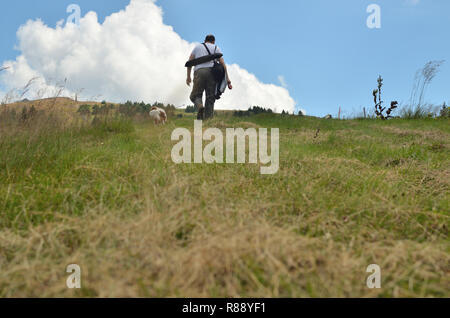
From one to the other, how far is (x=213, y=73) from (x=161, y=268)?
5.11 meters

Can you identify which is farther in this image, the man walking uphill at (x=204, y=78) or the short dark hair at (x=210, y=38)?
the short dark hair at (x=210, y=38)

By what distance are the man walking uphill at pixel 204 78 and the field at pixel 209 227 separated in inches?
131

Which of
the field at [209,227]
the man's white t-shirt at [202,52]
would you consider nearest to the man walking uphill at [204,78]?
the man's white t-shirt at [202,52]

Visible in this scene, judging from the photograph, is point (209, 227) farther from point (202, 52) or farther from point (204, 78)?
point (202, 52)

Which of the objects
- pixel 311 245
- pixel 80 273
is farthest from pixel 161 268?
pixel 311 245

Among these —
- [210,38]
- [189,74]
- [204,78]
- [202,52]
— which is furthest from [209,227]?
[210,38]

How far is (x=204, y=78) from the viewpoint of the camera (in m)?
5.81

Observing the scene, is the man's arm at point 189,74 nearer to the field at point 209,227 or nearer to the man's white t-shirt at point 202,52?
the man's white t-shirt at point 202,52

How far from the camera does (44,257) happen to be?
140 cm

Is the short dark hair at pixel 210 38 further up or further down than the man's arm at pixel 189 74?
further up

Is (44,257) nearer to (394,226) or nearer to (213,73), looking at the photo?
(394,226)

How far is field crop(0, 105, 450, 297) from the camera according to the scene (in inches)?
46.7

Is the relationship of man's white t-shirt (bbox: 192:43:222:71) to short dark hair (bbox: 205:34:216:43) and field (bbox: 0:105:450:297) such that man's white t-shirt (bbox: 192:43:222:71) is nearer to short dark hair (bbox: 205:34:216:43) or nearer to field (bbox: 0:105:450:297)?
short dark hair (bbox: 205:34:216:43)

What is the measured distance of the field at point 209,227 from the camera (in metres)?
1.19
